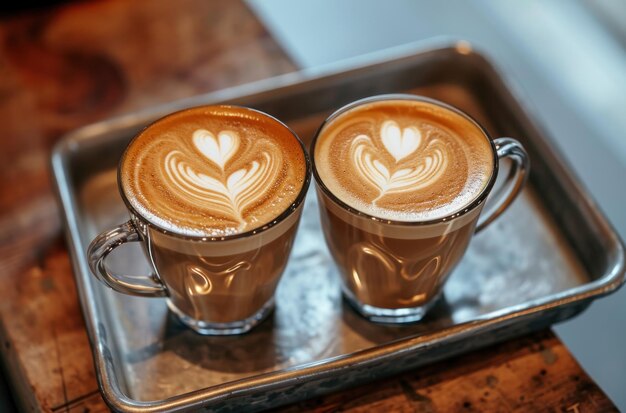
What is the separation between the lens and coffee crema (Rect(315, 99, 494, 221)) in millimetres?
694

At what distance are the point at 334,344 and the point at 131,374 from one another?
0.20m

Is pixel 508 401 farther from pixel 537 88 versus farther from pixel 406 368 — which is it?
pixel 537 88

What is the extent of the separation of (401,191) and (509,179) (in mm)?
176

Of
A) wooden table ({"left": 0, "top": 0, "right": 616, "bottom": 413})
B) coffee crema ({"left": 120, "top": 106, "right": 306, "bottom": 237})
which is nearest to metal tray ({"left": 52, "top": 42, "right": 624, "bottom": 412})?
wooden table ({"left": 0, "top": 0, "right": 616, "bottom": 413})

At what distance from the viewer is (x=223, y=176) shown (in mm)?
723

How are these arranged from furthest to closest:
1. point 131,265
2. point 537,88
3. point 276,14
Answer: point 276,14 < point 537,88 < point 131,265

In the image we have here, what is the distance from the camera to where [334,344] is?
2.59 ft

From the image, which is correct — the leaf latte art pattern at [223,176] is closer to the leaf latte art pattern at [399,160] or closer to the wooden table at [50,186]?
the leaf latte art pattern at [399,160]

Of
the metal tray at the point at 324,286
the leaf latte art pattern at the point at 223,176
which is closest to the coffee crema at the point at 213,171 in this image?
the leaf latte art pattern at the point at 223,176

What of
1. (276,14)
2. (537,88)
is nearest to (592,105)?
(537,88)

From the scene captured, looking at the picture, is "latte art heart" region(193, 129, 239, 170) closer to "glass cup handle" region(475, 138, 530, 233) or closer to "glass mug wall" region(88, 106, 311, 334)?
"glass mug wall" region(88, 106, 311, 334)

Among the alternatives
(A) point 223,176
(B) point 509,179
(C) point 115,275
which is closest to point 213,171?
(A) point 223,176

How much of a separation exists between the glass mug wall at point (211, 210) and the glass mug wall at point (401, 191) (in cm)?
4

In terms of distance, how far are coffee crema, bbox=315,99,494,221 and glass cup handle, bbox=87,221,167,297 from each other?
18cm
